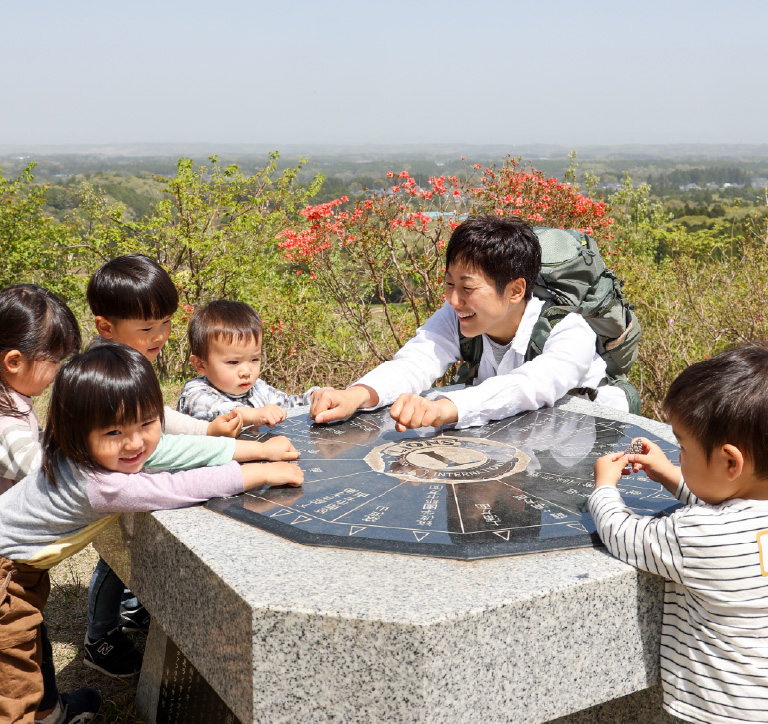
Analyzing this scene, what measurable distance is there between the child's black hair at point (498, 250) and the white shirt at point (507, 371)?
27cm

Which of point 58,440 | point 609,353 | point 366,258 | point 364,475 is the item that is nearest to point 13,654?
point 58,440

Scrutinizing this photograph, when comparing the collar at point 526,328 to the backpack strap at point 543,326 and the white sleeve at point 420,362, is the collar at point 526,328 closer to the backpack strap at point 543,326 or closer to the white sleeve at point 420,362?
the backpack strap at point 543,326

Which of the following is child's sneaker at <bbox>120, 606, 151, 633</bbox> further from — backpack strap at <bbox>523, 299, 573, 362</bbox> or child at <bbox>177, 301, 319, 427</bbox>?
backpack strap at <bbox>523, 299, 573, 362</bbox>

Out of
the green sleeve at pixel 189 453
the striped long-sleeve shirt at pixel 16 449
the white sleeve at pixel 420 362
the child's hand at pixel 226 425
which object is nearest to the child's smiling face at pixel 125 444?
the green sleeve at pixel 189 453

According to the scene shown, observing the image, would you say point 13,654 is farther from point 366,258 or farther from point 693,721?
point 366,258

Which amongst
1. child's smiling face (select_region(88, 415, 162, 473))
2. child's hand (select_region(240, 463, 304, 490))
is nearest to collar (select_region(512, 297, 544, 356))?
child's hand (select_region(240, 463, 304, 490))

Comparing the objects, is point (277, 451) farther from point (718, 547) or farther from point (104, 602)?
point (718, 547)

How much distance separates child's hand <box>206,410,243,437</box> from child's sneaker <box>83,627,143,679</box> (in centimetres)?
100

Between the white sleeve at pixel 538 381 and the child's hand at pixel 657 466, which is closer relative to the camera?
the child's hand at pixel 657 466

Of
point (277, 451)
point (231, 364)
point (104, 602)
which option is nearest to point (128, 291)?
point (231, 364)

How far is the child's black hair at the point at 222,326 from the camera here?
3.19 metres

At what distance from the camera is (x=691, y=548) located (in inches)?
73.9

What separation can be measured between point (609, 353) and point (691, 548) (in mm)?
2185

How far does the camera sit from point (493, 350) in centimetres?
374
